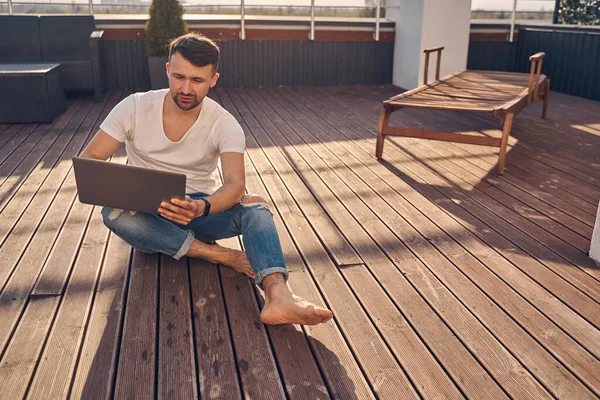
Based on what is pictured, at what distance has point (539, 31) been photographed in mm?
7871

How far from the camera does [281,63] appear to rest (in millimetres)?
8039

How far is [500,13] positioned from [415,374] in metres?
7.94

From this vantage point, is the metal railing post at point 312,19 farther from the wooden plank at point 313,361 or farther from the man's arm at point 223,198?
the wooden plank at point 313,361

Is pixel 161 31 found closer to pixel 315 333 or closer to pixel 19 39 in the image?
pixel 19 39

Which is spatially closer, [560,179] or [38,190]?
[38,190]

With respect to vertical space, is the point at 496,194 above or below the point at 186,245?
below

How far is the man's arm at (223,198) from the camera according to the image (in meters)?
2.09

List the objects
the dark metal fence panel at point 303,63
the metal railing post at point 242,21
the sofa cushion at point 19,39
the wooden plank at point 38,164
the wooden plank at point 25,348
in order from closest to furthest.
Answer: the wooden plank at point 25,348 → the wooden plank at point 38,164 → the sofa cushion at point 19,39 → the metal railing post at point 242,21 → the dark metal fence panel at point 303,63

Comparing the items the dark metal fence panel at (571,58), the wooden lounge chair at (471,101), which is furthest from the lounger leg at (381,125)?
the dark metal fence panel at (571,58)

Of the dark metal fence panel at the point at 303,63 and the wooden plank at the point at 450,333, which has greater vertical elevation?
the dark metal fence panel at the point at 303,63

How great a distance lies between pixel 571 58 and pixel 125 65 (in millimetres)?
5477

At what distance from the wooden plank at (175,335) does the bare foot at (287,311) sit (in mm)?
281

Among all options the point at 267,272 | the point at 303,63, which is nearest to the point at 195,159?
the point at 267,272

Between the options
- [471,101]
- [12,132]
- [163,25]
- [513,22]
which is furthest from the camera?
[513,22]
